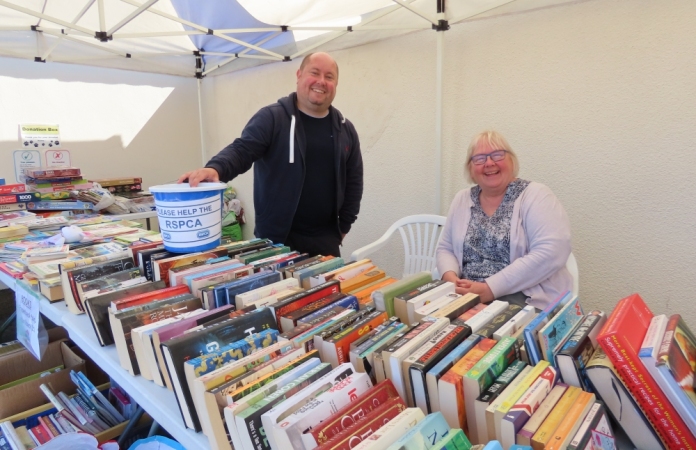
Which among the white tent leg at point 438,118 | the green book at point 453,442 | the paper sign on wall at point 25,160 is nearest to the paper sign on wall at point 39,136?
the paper sign on wall at point 25,160

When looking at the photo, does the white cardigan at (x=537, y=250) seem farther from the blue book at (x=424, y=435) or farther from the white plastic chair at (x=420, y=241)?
the blue book at (x=424, y=435)

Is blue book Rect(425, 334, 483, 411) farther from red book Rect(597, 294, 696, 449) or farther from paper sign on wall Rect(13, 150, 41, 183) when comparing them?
paper sign on wall Rect(13, 150, 41, 183)

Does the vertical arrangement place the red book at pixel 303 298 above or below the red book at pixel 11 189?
below

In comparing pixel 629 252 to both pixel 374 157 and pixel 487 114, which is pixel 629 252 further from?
pixel 374 157

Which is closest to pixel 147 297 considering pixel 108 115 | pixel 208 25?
pixel 208 25

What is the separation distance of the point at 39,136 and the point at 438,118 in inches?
105

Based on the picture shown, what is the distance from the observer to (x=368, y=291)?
1027 mm

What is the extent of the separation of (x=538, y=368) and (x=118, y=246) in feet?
4.51

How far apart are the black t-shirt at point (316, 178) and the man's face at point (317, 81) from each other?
0.10m

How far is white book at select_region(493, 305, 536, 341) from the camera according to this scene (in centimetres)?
79

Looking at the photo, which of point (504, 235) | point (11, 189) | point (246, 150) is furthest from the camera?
point (11, 189)

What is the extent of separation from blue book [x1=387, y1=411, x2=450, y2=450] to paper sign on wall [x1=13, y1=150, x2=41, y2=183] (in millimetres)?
3029

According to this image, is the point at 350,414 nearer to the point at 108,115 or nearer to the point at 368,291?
the point at 368,291

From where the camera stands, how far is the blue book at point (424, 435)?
53 centimetres
